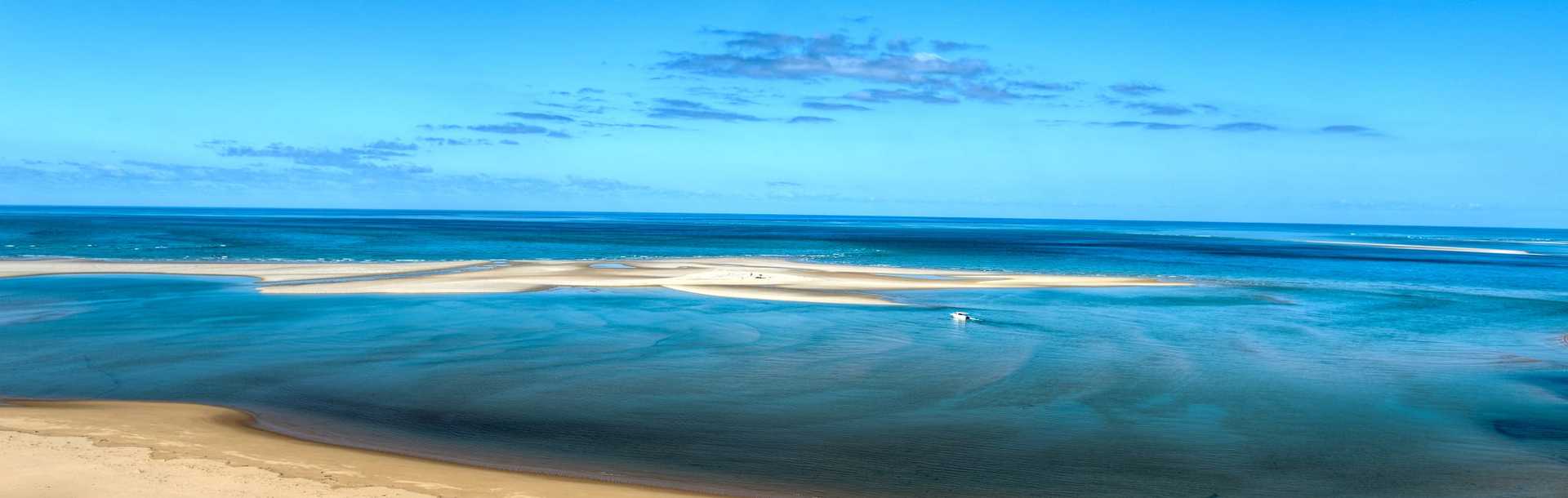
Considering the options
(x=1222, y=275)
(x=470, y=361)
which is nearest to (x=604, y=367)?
(x=470, y=361)

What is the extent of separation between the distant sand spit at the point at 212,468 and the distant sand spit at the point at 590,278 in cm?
1956

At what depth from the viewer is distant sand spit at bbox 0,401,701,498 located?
9.38 meters

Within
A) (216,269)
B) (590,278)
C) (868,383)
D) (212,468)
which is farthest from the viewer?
(216,269)

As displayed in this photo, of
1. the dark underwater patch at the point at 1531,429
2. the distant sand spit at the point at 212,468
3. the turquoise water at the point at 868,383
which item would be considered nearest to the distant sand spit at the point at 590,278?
the turquoise water at the point at 868,383

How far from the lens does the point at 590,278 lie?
127 ft

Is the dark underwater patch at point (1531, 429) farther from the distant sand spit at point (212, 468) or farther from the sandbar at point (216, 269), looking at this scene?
the sandbar at point (216, 269)

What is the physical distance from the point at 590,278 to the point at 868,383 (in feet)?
78.5

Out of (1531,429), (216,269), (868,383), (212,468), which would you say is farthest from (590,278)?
(1531,429)

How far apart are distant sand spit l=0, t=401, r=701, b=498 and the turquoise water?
735 millimetres

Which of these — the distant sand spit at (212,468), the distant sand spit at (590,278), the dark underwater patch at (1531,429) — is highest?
the distant sand spit at (590,278)

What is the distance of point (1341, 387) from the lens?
16.7m

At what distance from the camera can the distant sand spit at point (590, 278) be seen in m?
32.5

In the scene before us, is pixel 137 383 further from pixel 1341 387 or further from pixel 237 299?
pixel 1341 387

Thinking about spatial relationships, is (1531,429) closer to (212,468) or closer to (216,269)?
(212,468)
